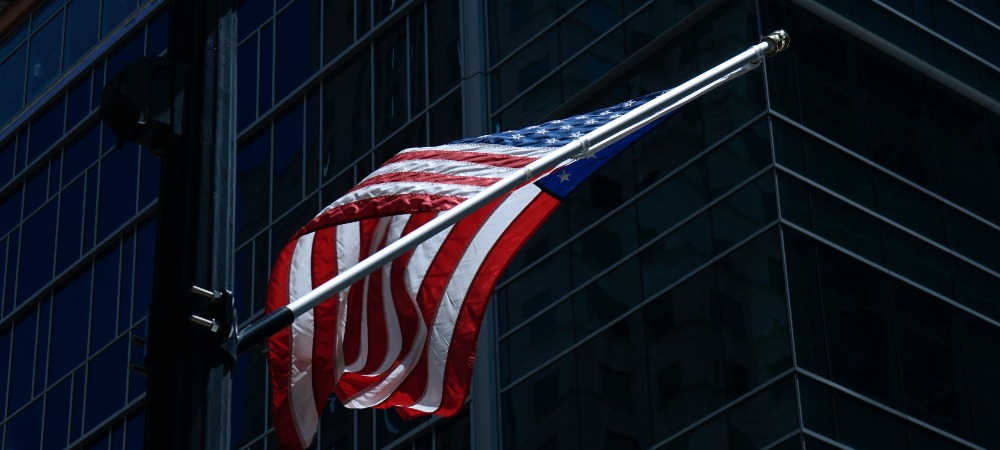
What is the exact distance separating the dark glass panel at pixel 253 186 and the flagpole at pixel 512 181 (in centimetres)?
2365

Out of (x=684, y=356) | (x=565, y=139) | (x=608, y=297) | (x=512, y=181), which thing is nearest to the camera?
(x=512, y=181)

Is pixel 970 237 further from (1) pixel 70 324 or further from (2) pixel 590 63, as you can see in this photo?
(1) pixel 70 324

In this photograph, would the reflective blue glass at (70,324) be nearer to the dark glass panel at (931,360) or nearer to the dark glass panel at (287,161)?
the dark glass panel at (287,161)

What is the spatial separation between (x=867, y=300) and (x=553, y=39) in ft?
22.6

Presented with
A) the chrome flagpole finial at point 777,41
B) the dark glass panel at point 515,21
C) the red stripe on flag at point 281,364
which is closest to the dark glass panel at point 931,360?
the dark glass panel at point 515,21

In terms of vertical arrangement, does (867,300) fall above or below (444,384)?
above

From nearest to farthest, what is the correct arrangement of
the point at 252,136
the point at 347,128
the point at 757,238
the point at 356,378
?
the point at 356,378, the point at 757,238, the point at 347,128, the point at 252,136

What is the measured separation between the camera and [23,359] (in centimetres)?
4250

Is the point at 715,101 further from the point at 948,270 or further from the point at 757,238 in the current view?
the point at 948,270

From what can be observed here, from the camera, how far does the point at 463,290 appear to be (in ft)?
43.3

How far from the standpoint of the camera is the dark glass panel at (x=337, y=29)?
36156 mm

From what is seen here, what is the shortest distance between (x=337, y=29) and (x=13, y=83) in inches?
531

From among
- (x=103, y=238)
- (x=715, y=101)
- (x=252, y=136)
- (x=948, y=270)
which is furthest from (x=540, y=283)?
(x=103, y=238)

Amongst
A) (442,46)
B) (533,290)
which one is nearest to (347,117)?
(442,46)
